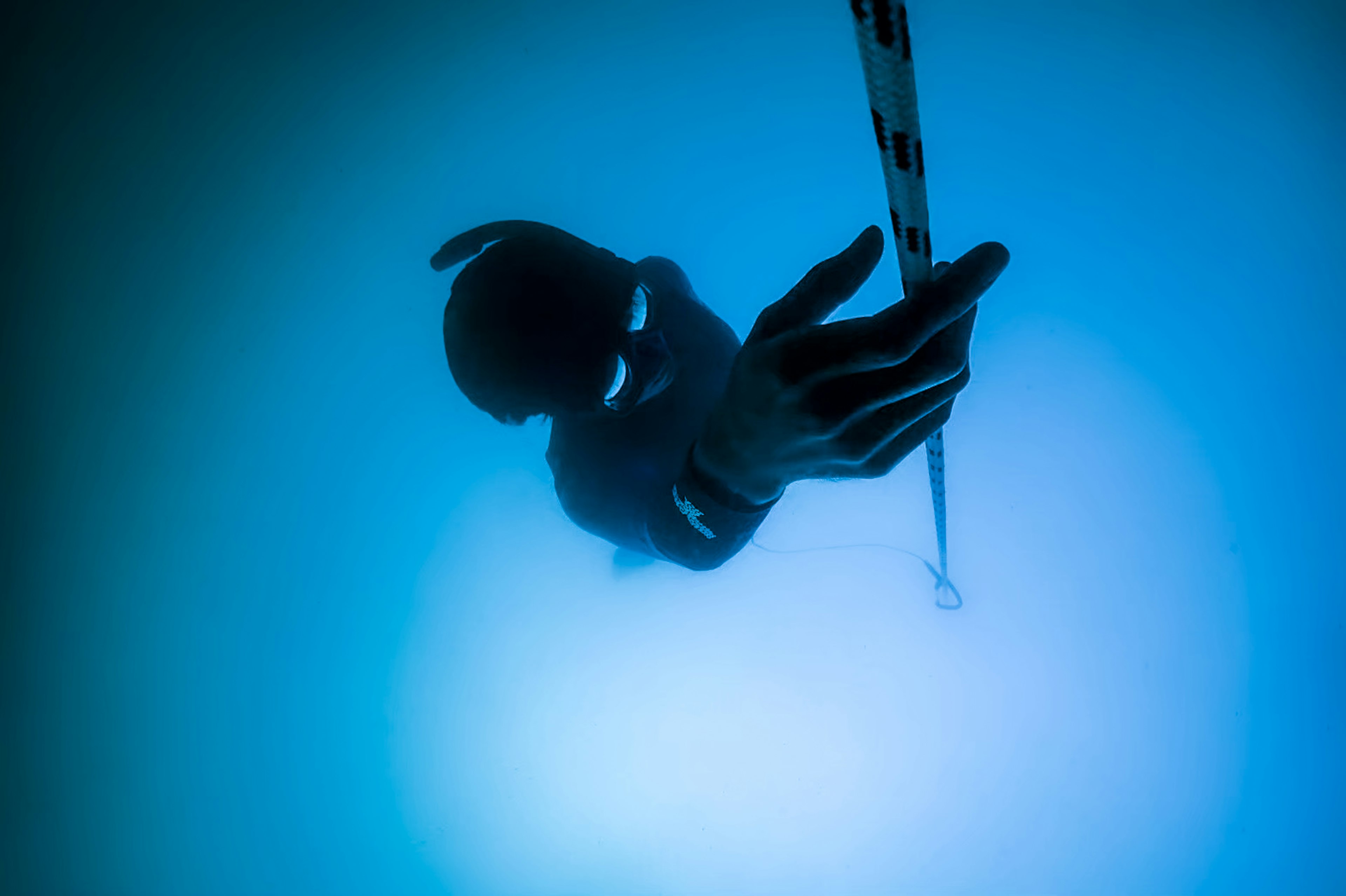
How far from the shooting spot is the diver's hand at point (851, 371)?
39 cm

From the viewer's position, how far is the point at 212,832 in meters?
1.26

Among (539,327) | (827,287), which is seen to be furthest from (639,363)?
(827,287)

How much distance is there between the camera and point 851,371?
42cm

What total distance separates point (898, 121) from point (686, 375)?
1.70 feet

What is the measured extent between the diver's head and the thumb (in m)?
0.21

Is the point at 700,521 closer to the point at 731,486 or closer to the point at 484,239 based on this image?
the point at 731,486

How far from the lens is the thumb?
1.47ft

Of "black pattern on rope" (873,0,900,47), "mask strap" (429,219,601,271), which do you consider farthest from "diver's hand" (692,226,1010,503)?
"mask strap" (429,219,601,271)

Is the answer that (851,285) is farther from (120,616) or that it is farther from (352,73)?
(120,616)

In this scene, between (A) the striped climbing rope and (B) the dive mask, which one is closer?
(A) the striped climbing rope

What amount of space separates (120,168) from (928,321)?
111cm

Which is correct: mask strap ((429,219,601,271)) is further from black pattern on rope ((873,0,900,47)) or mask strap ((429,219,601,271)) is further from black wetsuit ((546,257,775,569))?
black pattern on rope ((873,0,900,47))

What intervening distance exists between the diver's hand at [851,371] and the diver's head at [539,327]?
6.9 inches

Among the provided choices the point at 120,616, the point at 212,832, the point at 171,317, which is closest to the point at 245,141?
the point at 171,317
